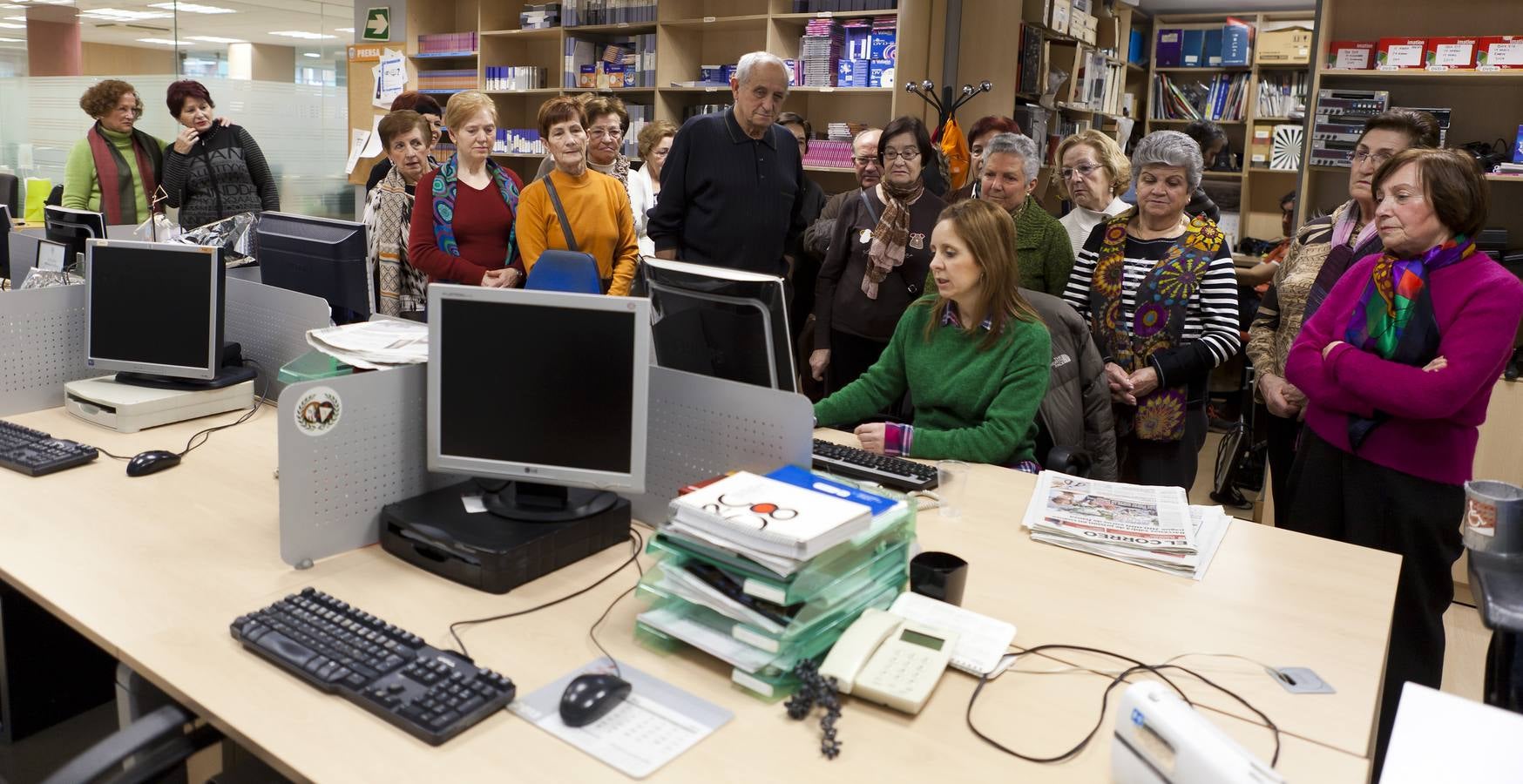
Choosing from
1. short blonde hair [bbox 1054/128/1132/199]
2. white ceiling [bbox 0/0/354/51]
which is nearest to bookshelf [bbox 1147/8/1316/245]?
short blonde hair [bbox 1054/128/1132/199]

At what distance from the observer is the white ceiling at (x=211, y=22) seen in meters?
9.43

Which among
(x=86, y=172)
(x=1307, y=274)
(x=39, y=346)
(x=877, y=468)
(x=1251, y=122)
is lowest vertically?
(x=877, y=468)

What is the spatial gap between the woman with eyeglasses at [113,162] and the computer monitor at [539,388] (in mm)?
3994

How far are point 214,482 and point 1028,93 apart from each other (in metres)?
4.44

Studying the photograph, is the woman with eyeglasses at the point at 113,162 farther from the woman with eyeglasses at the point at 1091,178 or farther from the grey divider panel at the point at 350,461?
the woman with eyeglasses at the point at 1091,178

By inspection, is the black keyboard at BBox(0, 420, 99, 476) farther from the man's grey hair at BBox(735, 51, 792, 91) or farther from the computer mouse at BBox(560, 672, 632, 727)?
the man's grey hair at BBox(735, 51, 792, 91)

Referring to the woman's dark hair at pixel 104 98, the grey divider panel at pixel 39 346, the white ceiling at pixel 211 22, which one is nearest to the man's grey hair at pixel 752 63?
the grey divider panel at pixel 39 346

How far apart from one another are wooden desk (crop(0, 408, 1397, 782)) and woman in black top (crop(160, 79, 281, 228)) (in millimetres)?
2972

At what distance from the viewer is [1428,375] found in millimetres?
2238

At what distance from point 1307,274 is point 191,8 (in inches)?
385

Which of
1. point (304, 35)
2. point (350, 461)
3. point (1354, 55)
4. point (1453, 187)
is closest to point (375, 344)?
point (350, 461)

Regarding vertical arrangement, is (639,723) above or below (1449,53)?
below

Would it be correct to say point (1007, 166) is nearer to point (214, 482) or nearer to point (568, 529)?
point (568, 529)

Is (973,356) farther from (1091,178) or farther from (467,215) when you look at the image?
(467,215)
